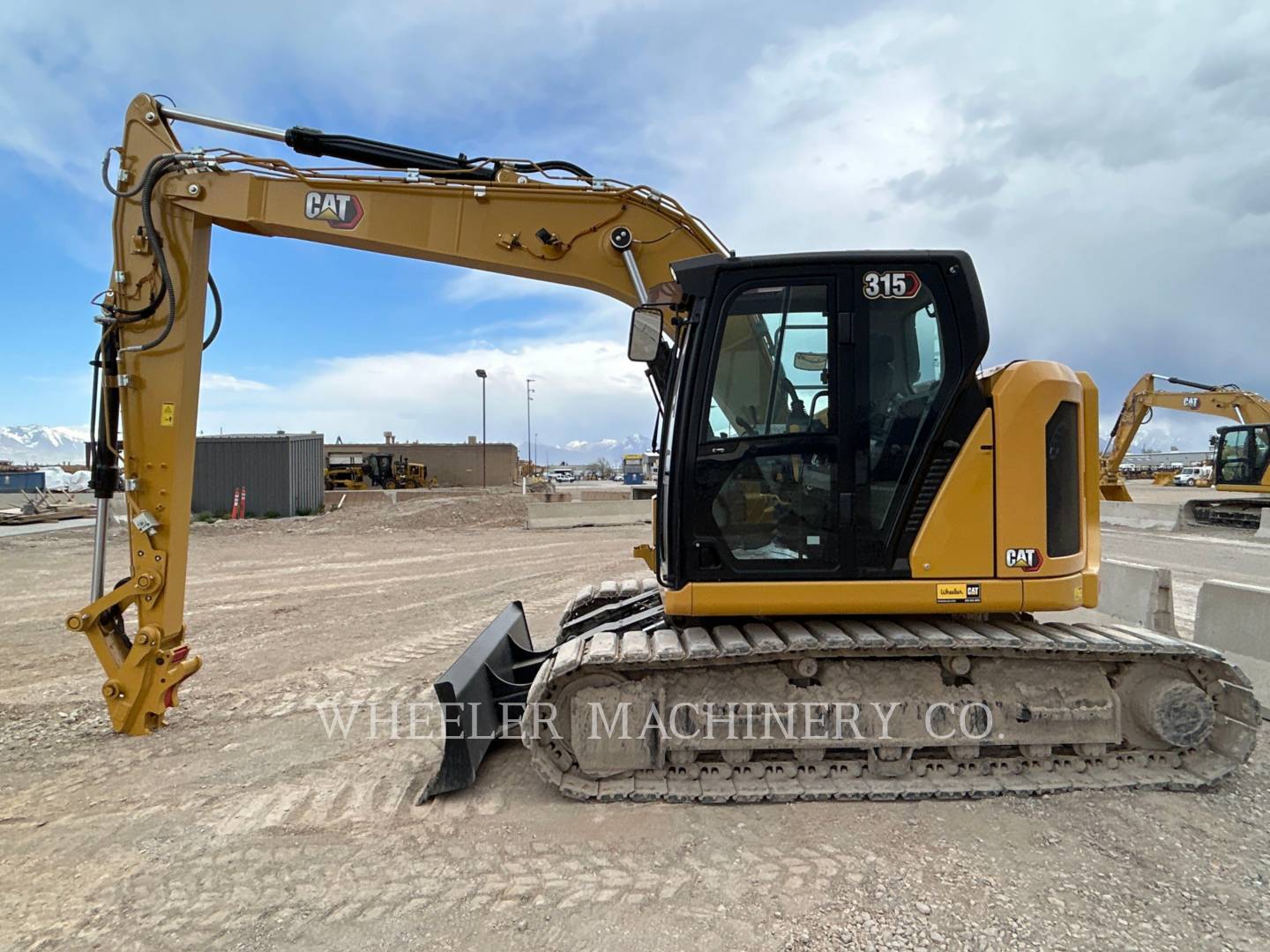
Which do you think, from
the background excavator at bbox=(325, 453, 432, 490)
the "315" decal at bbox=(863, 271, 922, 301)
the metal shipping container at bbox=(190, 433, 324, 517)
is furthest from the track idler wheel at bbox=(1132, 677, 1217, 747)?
the background excavator at bbox=(325, 453, 432, 490)

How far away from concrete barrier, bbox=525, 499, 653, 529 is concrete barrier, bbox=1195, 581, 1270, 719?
15.1m

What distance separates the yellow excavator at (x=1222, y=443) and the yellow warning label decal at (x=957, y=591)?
45.2 ft

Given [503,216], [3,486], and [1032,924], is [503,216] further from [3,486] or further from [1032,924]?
[3,486]

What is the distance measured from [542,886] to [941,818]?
1.95 meters

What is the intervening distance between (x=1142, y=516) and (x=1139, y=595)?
16.3 meters

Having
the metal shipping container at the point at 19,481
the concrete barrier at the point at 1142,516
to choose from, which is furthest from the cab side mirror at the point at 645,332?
the metal shipping container at the point at 19,481

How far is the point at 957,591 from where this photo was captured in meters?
3.66

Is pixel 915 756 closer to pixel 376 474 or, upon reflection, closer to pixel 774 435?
pixel 774 435

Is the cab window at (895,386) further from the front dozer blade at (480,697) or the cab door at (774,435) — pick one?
Answer: the front dozer blade at (480,697)

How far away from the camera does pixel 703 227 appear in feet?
15.1

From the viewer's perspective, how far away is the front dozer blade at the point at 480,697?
368cm

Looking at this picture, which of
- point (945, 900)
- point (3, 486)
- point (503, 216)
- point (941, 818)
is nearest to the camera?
point (945, 900)

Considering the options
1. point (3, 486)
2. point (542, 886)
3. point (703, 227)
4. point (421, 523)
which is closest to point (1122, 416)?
point (421, 523)

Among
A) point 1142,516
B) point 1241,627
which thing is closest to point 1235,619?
point 1241,627
